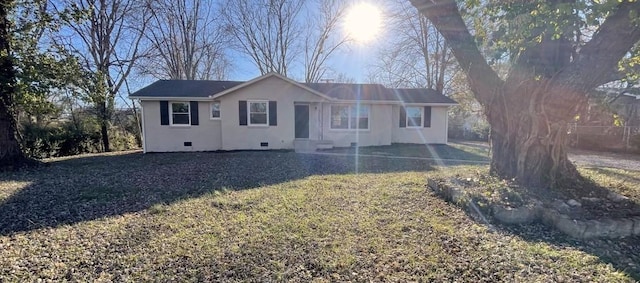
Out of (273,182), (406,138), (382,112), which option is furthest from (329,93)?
(273,182)

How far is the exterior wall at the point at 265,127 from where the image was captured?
12383mm

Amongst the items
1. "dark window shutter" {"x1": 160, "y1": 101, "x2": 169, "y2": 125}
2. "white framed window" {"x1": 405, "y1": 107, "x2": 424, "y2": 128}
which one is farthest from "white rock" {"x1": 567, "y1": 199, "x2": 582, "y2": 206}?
"dark window shutter" {"x1": 160, "y1": 101, "x2": 169, "y2": 125}

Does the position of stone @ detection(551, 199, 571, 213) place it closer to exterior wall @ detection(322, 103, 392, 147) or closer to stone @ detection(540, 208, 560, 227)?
stone @ detection(540, 208, 560, 227)

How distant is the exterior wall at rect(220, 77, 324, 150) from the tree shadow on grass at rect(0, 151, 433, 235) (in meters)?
1.77

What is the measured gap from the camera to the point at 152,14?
1928 centimetres

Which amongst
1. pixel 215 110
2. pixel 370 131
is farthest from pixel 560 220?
pixel 215 110

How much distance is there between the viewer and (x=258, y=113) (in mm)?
12648

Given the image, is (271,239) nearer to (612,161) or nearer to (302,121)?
(302,121)

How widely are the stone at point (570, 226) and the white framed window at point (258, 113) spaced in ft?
34.8

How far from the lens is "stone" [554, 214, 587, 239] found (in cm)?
368

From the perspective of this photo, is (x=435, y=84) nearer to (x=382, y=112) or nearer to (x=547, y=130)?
(x=382, y=112)

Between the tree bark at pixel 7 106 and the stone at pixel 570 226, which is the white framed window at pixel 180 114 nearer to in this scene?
the tree bark at pixel 7 106

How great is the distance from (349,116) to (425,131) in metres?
4.62

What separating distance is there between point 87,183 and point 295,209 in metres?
5.36
